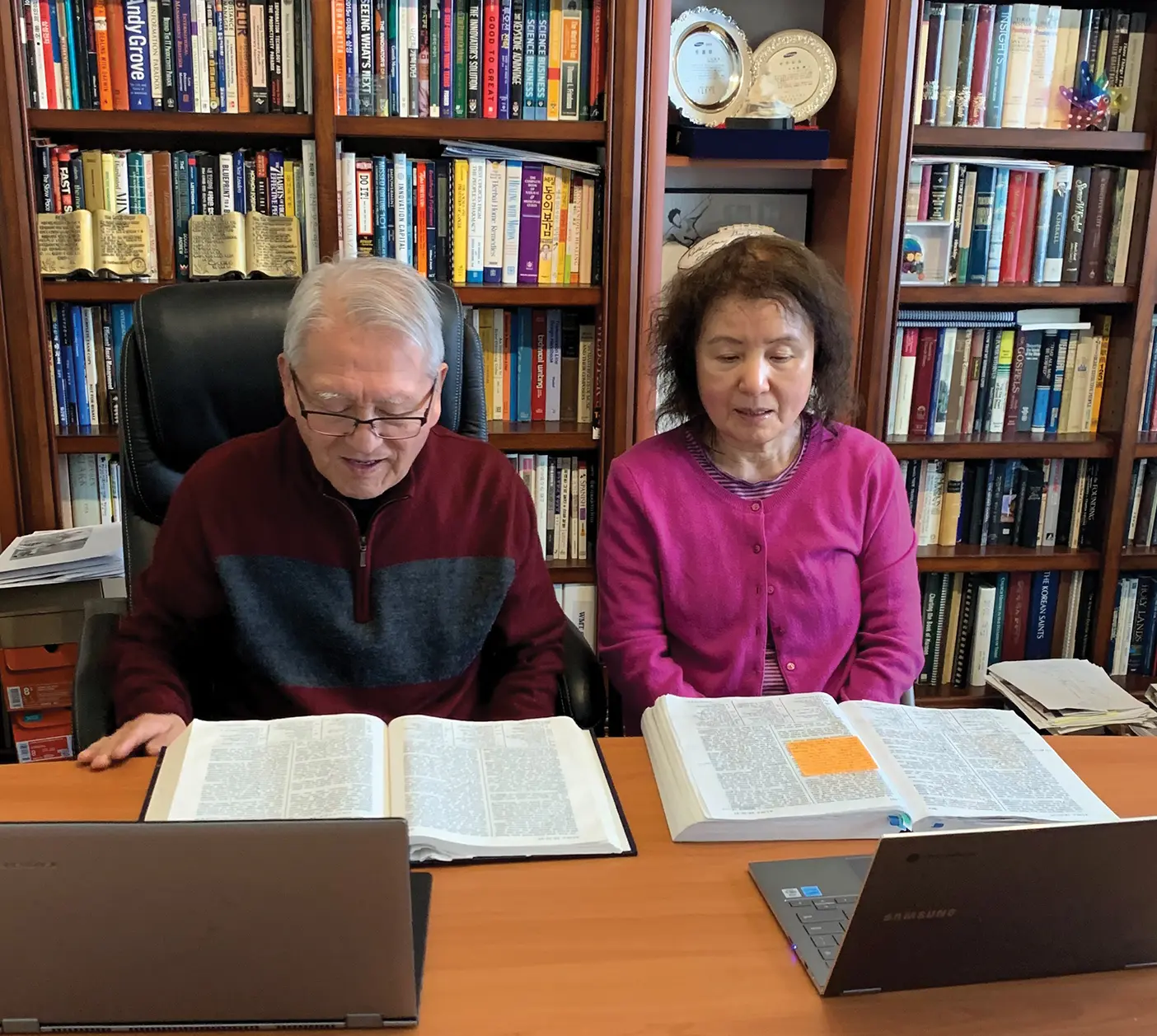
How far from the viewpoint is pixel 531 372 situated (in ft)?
7.75

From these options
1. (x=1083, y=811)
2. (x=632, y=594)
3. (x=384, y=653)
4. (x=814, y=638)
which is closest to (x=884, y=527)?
(x=814, y=638)

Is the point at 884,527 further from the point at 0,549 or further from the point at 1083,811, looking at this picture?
the point at 0,549

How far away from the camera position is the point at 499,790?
101 cm

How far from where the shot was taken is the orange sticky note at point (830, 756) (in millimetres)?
1034

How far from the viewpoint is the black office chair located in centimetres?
146

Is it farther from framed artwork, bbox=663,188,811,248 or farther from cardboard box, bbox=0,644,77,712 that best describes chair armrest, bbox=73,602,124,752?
framed artwork, bbox=663,188,811,248

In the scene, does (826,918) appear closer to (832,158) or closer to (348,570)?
→ (348,570)

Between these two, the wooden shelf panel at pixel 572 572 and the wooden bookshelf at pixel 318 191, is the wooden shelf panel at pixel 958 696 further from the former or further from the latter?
the wooden bookshelf at pixel 318 191

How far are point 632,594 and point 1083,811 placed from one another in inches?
25.9

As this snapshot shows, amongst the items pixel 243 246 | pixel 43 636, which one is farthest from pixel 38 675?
pixel 243 246

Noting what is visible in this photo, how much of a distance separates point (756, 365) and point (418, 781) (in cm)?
74

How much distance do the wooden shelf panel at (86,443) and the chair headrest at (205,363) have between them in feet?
2.48

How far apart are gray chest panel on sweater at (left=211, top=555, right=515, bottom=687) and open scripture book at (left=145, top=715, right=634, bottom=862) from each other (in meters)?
0.28

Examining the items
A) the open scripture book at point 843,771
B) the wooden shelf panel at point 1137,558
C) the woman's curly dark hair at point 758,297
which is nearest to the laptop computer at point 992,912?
the open scripture book at point 843,771
